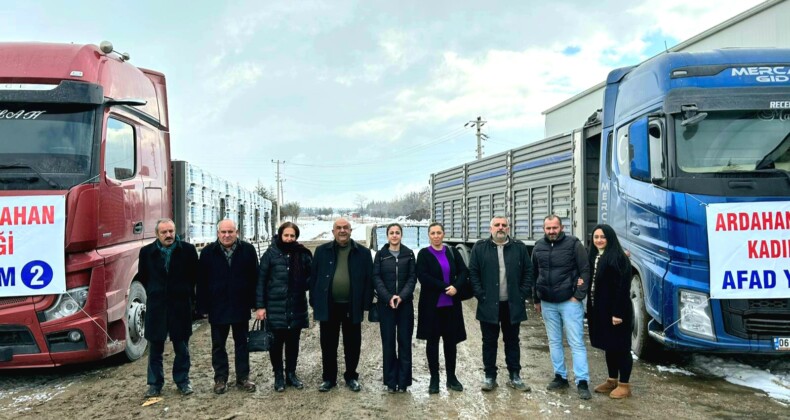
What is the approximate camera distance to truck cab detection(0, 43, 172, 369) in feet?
16.9

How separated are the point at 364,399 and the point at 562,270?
85.3 inches

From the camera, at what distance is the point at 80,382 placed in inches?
220

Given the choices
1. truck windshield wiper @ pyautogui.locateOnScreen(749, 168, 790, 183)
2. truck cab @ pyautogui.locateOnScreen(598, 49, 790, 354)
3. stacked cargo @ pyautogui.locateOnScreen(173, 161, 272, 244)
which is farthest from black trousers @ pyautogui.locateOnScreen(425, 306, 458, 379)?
stacked cargo @ pyautogui.locateOnScreen(173, 161, 272, 244)

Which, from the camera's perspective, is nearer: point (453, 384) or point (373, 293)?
point (453, 384)

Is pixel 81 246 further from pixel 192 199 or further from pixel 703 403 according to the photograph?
pixel 703 403

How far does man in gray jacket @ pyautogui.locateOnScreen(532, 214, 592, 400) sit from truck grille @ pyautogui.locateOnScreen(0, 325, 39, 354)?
4830mm

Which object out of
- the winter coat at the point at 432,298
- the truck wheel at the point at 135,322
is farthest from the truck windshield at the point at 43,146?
the winter coat at the point at 432,298

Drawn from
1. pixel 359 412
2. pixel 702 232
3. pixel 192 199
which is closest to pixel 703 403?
pixel 702 232

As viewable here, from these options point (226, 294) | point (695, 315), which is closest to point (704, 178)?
point (695, 315)

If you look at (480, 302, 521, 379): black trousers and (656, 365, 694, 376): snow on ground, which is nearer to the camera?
(480, 302, 521, 379): black trousers

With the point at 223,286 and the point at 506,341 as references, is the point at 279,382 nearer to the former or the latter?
the point at 223,286

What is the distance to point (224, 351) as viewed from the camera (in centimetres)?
528

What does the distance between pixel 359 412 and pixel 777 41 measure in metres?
14.1

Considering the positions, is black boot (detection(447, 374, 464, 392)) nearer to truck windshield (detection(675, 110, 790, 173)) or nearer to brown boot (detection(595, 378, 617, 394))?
brown boot (detection(595, 378, 617, 394))
